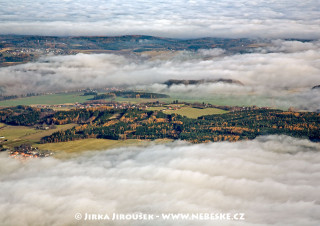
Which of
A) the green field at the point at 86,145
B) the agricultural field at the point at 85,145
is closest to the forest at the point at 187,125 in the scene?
the green field at the point at 86,145

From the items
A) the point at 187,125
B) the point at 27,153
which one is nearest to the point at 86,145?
the point at 27,153

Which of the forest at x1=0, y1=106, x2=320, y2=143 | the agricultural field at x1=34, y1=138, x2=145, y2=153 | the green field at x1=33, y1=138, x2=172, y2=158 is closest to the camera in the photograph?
the green field at x1=33, y1=138, x2=172, y2=158

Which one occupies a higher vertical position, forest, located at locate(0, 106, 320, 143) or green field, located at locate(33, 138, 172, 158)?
forest, located at locate(0, 106, 320, 143)

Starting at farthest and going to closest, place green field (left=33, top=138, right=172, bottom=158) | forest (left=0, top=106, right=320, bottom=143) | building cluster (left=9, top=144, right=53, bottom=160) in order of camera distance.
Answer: forest (left=0, top=106, right=320, bottom=143) < green field (left=33, top=138, right=172, bottom=158) < building cluster (left=9, top=144, right=53, bottom=160)

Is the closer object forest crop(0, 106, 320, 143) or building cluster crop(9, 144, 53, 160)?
building cluster crop(9, 144, 53, 160)

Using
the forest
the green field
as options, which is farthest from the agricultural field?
the forest

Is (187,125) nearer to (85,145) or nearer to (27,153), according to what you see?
(85,145)

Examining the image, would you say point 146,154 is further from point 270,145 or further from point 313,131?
point 313,131

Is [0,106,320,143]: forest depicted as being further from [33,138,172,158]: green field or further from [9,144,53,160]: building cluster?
[9,144,53,160]: building cluster

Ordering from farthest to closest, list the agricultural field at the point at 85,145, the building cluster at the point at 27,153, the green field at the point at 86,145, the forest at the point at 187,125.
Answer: the forest at the point at 187,125, the agricultural field at the point at 85,145, the green field at the point at 86,145, the building cluster at the point at 27,153

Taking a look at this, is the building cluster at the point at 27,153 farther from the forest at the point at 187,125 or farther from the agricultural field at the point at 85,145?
the forest at the point at 187,125

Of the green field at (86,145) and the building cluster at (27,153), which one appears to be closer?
the building cluster at (27,153)
